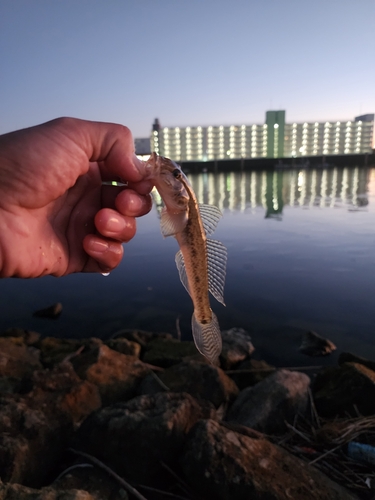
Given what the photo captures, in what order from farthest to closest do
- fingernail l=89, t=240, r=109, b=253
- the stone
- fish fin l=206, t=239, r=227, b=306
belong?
1. the stone
2. fingernail l=89, t=240, r=109, b=253
3. fish fin l=206, t=239, r=227, b=306

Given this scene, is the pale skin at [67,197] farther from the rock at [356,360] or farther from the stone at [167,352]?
the rock at [356,360]

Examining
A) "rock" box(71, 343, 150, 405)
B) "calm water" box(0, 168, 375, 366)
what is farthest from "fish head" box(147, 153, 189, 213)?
"calm water" box(0, 168, 375, 366)

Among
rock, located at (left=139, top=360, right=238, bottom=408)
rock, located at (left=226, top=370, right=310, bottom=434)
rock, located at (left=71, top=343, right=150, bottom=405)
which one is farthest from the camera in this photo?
rock, located at (left=71, top=343, right=150, bottom=405)

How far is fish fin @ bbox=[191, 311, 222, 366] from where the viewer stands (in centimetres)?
317

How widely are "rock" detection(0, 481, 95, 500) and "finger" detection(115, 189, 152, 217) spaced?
2621 millimetres

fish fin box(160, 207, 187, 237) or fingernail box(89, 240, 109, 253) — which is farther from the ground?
fish fin box(160, 207, 187, 237)

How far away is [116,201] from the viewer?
12.4 feet

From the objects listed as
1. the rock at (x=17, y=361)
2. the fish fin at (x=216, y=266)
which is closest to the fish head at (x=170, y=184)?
the fish fin at (x=216, y=266)

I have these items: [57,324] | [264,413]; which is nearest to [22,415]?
[264,413]

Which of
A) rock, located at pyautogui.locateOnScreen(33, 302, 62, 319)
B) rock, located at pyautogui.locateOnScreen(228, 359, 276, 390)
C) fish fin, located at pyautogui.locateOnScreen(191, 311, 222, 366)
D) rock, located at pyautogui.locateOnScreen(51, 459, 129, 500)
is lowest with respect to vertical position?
rock, located at pyautogui.locateOnScreen(33, 302, 62, 319)

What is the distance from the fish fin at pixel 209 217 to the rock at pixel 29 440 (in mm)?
3264

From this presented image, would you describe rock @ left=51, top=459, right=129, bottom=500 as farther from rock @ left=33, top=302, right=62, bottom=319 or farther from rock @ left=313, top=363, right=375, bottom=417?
rock @ left=33, top=302, right=62, bottom=319

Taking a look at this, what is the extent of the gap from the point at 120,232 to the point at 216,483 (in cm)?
281

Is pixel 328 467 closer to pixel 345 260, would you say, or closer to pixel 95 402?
pixel 95 402
